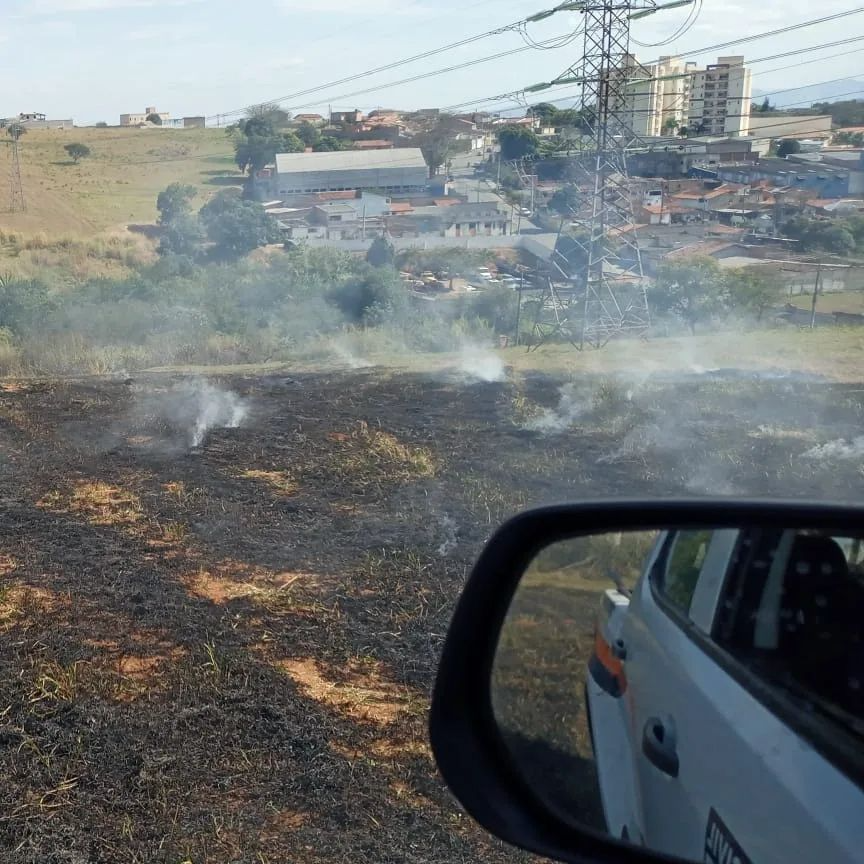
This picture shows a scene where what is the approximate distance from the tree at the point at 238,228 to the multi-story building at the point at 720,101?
532 inches

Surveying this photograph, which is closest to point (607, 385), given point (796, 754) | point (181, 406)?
point (181, 406)

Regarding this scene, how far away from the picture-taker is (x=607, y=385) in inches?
529

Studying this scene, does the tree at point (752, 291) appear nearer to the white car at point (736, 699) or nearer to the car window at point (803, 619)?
the white car at point (736, 699)

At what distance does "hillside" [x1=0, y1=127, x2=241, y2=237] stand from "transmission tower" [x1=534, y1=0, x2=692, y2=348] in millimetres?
22113

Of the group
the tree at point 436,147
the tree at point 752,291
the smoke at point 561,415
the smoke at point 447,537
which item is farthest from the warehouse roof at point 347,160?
the smoke at point 447,537

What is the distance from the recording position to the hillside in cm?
3950

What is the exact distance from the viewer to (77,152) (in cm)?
5281

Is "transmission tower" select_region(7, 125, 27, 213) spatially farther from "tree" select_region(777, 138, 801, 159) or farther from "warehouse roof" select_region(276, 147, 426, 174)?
"tree" select_region(777, 138, 801, 159)

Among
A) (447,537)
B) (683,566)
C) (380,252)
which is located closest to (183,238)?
(380,252)

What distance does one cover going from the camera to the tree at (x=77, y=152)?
52.7 meters

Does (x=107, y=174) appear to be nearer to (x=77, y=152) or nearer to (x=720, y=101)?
(x=77, y=152)

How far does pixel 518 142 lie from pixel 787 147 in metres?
10.6

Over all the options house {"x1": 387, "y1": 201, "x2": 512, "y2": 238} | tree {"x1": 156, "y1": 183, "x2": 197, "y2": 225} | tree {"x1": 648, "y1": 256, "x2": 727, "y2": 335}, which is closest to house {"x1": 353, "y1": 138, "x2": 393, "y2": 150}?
tree {"x1": 156, "y1": 183, "x2": 197, "y2": 225}

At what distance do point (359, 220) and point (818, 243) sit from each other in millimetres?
15991
